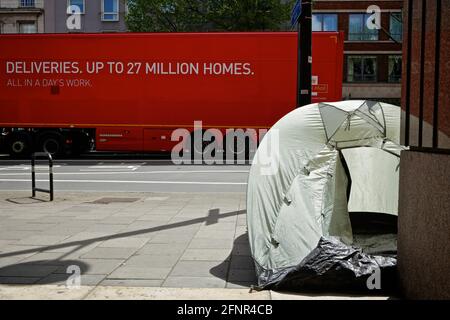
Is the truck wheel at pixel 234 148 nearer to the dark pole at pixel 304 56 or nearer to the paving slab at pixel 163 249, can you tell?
the dark pole at pixel 304 56

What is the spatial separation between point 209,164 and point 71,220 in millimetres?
10111

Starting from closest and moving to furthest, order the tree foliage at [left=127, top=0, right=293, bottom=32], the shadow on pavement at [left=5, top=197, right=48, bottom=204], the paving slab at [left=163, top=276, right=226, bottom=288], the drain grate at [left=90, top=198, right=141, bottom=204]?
the paving slab at [left=163, top=276, right=226, bottom=288] → the shadow on pavement at [left=5, top=197, right=48, bottom=204] → the drain grate at [left=90, top=198, right=141, bottom=204] → the tree foliage at [left=127, top=0, right=293, bottom=32]

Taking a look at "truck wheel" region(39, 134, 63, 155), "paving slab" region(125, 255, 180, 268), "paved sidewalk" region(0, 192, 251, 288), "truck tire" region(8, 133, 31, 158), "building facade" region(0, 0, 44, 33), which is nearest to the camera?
"paved sidewalk" region(0, 192, 251, 288)

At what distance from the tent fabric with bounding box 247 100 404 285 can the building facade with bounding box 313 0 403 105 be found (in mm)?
39087

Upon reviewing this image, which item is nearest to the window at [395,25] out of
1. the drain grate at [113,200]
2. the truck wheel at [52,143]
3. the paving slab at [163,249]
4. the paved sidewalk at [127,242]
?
the truck wheel at [52,143]

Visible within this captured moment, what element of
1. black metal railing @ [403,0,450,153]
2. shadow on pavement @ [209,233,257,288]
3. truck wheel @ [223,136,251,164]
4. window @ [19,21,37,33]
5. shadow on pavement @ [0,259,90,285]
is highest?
window @ [19,21,37,33]

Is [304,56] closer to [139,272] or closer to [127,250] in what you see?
[127,250]

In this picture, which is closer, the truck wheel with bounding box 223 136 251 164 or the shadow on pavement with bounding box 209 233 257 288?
the shadow on pavement with bounding box 209 233 257 288

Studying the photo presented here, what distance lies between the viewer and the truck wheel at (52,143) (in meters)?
20.1

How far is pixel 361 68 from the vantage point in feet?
146

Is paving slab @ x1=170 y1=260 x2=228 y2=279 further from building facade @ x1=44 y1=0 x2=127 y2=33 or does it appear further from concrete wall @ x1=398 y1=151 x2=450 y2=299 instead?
building facade @ x1=44 y1=0 x2=127 y2=33

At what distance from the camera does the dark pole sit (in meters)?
8.61

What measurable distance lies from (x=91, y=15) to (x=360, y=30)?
22.1 meters

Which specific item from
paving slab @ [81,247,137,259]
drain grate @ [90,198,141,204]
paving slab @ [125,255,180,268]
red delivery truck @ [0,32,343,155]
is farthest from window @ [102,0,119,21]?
paving slab @ [125,255,180,268]
